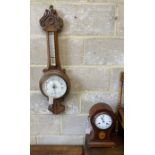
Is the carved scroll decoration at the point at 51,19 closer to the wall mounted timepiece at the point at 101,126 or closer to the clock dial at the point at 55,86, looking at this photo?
the clock dial at the point at 55,86

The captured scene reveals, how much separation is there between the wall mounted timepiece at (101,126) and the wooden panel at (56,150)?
0.12 m

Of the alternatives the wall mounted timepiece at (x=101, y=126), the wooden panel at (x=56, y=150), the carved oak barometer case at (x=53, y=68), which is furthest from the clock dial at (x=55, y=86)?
the wooden panel at (x=56, y=150)

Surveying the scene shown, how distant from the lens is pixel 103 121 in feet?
3.70

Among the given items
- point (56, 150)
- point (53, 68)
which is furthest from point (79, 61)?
point (56, 150)

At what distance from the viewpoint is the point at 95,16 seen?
1164 mm

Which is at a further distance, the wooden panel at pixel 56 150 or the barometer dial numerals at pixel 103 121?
the wooden panel at pixel 56 150

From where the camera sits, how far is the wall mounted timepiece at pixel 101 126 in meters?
1.12
